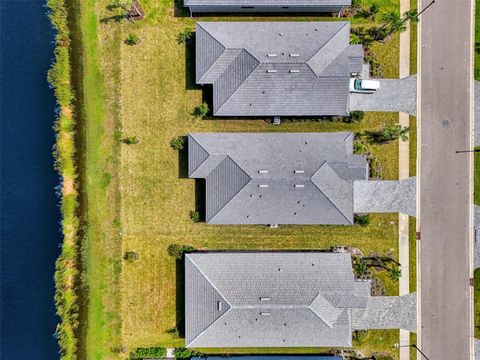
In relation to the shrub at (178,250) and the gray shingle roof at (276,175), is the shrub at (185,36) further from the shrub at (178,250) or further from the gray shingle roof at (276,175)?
the shrub at (178,250)

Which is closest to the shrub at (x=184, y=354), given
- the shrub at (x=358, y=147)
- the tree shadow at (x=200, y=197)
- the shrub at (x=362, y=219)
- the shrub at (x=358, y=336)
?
the tree shadow at (x=200, y=197)

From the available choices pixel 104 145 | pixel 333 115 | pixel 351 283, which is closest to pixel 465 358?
pixel 351 283

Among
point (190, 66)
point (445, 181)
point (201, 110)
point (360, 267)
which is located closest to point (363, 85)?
point (445, 181)

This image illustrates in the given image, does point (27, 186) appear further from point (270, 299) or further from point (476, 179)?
point (476, 179)

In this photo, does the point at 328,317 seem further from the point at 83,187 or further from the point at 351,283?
the point at 83,187

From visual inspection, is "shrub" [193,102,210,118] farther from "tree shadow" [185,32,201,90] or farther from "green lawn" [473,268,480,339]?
"green lawn" [473,268,480,339]
